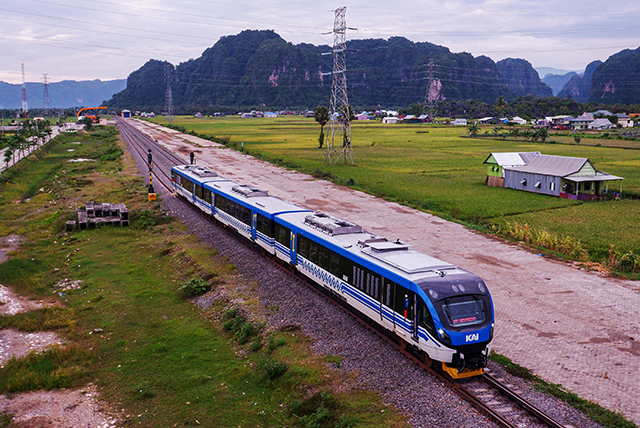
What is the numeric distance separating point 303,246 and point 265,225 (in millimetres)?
4555

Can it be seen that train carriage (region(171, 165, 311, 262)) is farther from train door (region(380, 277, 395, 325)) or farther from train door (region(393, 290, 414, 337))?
train door (region(393, 290, 414, 337))

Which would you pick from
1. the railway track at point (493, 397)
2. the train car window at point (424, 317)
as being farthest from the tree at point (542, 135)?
the train car window at point (424, 317)

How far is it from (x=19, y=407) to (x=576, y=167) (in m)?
50.0

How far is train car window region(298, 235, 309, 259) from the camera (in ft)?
75.3

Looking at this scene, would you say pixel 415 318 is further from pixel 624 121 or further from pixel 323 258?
pixel 624 121

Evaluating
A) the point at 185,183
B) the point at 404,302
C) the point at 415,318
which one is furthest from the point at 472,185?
the point at 415,318

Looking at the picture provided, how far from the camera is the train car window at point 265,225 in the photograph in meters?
26.6

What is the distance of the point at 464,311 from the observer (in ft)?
50.3

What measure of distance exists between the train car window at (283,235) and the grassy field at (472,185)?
18.3m

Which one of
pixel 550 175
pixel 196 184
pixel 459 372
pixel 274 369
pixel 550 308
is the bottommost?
pixel 274 369

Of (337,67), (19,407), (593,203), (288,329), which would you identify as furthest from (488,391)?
(337,67)

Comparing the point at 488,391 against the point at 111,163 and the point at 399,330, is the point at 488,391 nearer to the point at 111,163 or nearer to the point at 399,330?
the point at 399,330

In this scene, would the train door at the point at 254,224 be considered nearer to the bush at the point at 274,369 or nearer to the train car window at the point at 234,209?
the train car window at the point at 234,209

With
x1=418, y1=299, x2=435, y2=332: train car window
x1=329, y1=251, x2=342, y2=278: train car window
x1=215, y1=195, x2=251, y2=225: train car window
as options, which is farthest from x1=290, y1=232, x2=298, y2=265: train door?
x1=418, y1=299, x2=435, y2=332: train car window
